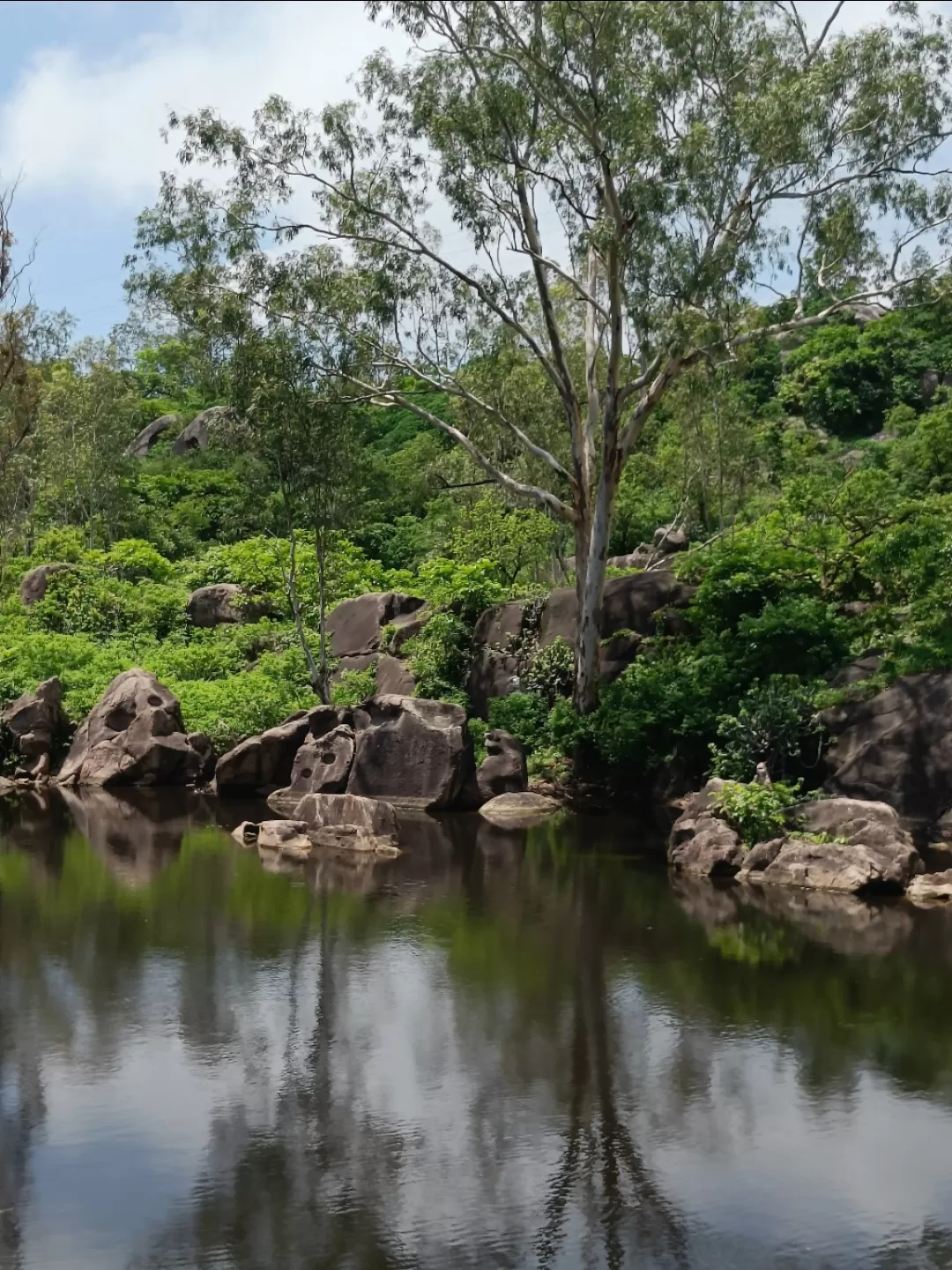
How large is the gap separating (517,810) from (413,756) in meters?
1.78

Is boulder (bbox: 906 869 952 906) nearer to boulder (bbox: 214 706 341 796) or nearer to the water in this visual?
the water

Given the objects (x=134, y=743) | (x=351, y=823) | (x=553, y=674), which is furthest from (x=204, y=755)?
(x=351, y=823)

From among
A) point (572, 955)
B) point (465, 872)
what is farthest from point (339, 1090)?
point (465, 872)

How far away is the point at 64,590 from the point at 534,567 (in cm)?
1145

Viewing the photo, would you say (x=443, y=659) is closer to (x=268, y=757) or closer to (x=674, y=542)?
(x=268, y=757)

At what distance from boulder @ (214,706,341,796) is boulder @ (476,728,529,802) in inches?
101

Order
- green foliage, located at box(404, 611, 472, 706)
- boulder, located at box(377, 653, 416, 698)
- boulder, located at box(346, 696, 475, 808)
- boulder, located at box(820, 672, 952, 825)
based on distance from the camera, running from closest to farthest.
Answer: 1. boulder, located at box(820, 672, 952, 825)
2. boulder, located at box(346, 696, 475, 808)
3. green foliage, located at box(404, 611, 472, 706)
4. boulder, located at box(377, 653, 416, 698)

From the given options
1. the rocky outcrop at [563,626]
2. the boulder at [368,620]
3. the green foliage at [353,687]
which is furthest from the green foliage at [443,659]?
the boulder at [368,620]

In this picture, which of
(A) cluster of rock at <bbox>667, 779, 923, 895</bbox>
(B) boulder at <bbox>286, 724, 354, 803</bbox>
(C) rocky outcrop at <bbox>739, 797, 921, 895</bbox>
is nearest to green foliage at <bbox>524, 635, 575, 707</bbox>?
(B) boulder at <bbox>286, 724, 354, 803</bbox>

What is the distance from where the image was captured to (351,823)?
17.9m

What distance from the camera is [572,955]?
481 inches

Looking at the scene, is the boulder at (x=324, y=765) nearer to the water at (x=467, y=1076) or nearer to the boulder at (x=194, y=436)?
the water at (x=467, y=1076)

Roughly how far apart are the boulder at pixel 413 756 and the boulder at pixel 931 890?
307 inches

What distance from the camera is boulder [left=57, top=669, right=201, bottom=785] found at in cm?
2311
